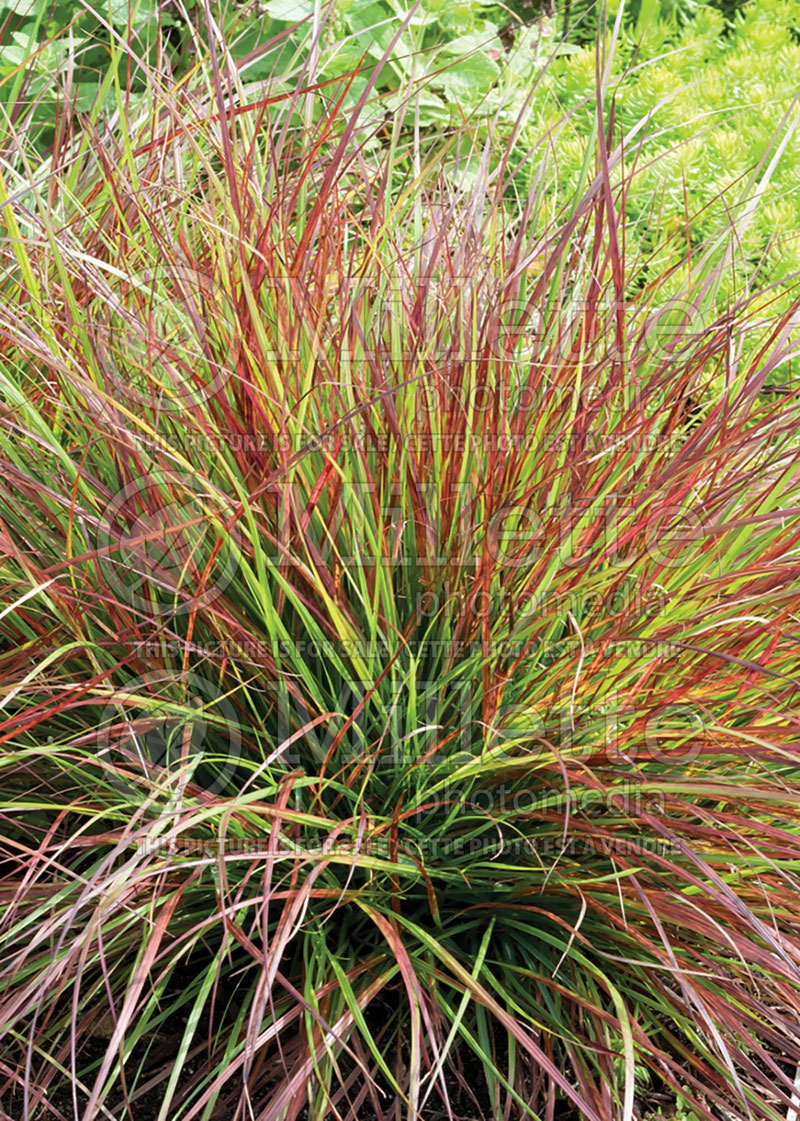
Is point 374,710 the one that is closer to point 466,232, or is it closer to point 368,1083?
point 368,1083

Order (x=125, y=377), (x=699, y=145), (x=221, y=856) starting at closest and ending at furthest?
(x=221, y=856), (x=125, y=377), (x=699, y=145)

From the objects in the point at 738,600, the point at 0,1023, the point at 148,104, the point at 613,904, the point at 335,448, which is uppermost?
the point at 148,104

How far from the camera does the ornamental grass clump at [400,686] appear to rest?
109 cm

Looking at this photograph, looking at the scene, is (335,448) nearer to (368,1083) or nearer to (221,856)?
(221,856)

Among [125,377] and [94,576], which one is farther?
[125,377]

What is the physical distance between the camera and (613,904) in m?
1.14

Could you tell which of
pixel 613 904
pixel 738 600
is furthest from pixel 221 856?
pixel 738 600

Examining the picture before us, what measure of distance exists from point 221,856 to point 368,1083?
0.29m

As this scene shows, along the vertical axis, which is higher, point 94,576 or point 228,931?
point 94,576

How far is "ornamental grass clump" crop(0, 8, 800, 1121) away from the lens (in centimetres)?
109

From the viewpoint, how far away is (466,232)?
1.42 metres

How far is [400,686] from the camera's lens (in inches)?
45.4

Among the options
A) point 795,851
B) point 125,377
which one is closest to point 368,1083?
point 795,851

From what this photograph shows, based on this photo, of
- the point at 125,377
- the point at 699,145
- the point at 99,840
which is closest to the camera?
the point at 99,840
